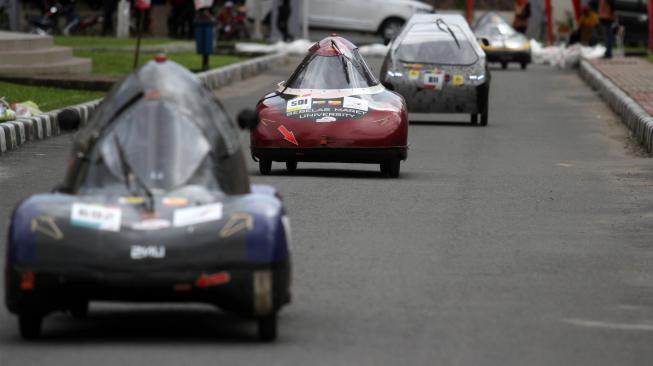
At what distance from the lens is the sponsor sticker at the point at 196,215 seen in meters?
7.97

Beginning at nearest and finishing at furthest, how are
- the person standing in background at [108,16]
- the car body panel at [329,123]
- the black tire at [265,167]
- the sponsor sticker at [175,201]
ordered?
the sponsor sticker at [175,201] < the car body panel at [329,123] < the black tire at [265,167] < the person standing in background at [108,16]

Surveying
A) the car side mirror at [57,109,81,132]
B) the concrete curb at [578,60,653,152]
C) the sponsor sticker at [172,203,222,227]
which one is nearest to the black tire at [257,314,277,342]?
the sponsor sticker at [172,203,222,227]

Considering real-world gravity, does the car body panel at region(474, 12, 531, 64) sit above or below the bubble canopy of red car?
below

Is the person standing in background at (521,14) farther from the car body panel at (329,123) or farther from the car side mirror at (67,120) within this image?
the car side mirror at (67,120)

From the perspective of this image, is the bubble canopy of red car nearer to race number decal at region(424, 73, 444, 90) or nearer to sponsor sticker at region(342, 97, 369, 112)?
sponsor sticker at region(342, 97, 369, 112)

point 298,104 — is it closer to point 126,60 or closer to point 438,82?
point 438,82

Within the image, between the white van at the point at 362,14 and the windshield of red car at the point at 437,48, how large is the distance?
24.3m

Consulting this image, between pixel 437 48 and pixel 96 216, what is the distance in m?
17.3

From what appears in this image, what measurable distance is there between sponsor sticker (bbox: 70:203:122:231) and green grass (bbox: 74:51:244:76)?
74.7 feet

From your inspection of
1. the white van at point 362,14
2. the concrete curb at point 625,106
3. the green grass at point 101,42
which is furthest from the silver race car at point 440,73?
the white van at point 362,14

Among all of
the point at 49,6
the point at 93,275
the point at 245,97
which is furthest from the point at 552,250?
the point at 49,6

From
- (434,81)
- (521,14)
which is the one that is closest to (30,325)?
(434,81)

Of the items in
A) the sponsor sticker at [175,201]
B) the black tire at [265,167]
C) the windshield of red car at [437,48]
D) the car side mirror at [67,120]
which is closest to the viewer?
the sponsor sticker at [175,201]

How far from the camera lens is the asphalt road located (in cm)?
798
